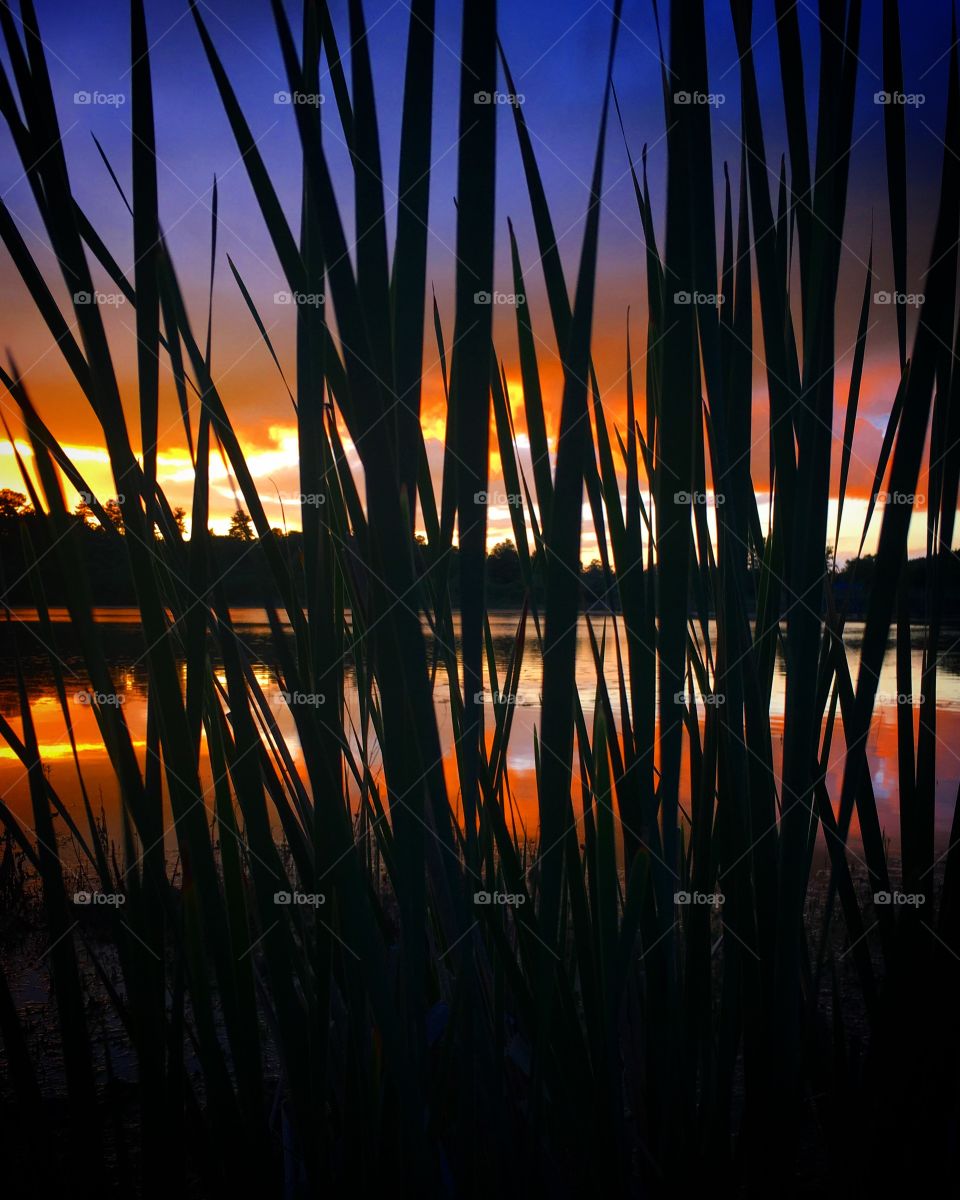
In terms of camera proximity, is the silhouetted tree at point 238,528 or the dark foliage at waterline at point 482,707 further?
the silhouetted tree at point 238,528

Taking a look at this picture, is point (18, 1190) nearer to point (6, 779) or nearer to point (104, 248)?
point (104, 248)

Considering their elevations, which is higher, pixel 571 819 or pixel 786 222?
pixel 786 222

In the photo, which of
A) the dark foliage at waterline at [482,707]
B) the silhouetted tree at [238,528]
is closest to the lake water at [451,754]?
the silhouetted tree at [238,528]

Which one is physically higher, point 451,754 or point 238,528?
point 238,528

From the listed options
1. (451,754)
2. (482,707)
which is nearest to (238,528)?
(482,707)

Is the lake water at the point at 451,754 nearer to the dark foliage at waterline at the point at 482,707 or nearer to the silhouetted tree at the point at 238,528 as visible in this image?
the silhouetted tree at the point at 238,528

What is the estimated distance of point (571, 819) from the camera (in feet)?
1.48

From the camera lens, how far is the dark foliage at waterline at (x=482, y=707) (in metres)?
0.38

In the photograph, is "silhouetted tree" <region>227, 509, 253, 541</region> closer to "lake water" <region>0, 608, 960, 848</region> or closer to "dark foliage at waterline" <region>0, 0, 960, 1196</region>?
"dark foliage at waterline" <region>0, 0, 960, 1196</region>

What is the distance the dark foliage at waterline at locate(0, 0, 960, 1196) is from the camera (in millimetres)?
377

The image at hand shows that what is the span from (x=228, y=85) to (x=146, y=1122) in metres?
0.73

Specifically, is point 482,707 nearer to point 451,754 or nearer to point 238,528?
point 238,528

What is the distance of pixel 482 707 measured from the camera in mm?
438

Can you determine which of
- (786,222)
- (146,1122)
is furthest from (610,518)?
(146,1122)
